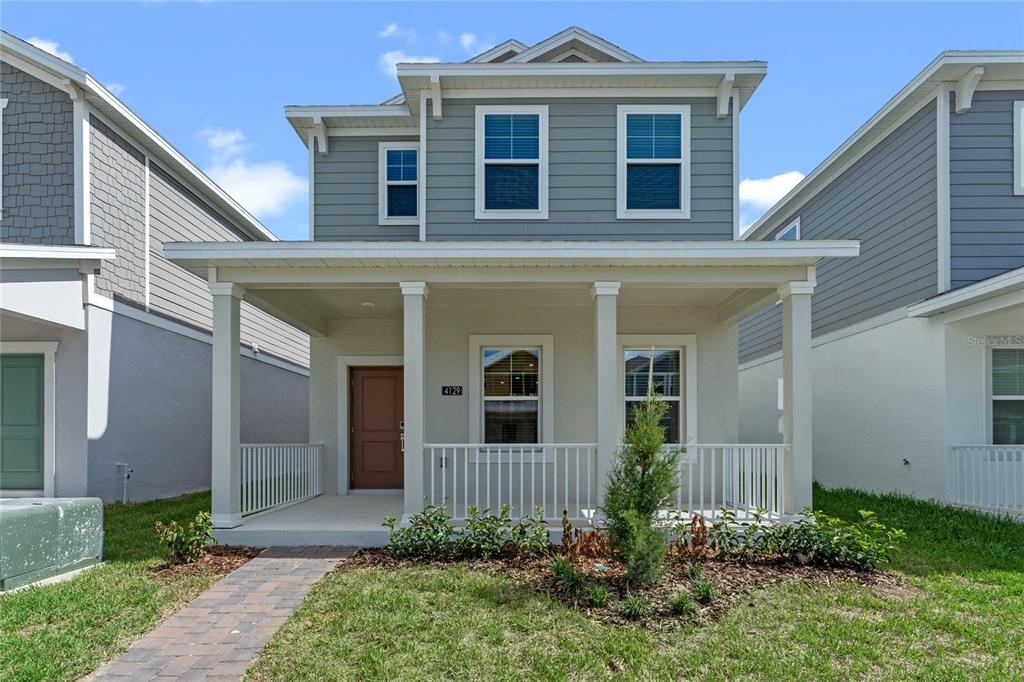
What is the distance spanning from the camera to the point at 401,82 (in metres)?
8.01

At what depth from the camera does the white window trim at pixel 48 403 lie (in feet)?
26.6

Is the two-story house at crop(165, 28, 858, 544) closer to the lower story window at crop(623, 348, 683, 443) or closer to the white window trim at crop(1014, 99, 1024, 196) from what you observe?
the lower story window at crop(623, 348, 683, 443)

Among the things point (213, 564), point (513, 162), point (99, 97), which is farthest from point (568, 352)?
point (99, 97)

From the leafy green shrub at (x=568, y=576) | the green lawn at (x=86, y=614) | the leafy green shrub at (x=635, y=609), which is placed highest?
the leafy green shrub at (x=568, y=576)

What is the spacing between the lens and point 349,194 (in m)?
9.18

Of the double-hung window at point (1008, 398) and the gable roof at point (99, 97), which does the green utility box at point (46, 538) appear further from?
the double-hung window at point (1008, 398)

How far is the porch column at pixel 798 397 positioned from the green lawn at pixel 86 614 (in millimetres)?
5522

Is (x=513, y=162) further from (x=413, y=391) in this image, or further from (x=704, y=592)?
(x=704, y=592)

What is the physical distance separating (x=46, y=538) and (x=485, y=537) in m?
3.67

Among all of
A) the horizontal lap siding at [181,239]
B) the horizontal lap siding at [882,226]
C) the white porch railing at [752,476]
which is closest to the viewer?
the white porch railing at [752,476]

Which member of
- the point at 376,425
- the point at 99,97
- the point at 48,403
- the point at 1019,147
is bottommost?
the point at 376,425

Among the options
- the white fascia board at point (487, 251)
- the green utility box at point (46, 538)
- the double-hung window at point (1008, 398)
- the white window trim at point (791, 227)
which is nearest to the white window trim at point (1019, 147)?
the double-hung window at point (1008, 398)

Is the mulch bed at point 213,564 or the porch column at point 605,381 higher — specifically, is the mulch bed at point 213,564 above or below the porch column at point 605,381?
below

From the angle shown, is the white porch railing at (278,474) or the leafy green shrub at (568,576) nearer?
the leafy green shrub at (568,576)
